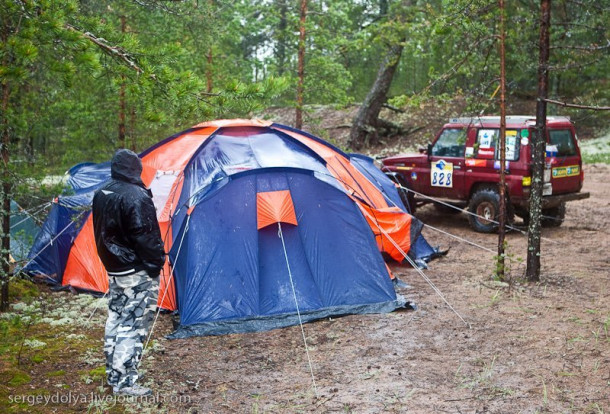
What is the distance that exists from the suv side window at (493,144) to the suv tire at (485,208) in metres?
0.68

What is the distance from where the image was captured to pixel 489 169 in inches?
463

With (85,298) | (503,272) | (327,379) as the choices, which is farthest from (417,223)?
(85,298)

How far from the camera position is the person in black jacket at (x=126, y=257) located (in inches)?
196

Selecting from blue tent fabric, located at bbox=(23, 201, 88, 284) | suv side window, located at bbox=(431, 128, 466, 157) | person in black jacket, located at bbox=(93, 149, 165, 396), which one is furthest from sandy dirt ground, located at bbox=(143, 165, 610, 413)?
suv side window, located at bbox=(431, 128, 466, 157)

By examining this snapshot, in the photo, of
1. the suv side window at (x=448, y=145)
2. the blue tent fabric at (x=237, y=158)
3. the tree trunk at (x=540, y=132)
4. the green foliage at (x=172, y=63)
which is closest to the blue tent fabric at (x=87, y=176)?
the green foliage at (x=172, y=63)

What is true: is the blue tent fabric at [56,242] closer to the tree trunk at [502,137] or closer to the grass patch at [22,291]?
the grass patch at [22,291]

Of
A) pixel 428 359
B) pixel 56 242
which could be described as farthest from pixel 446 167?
pixel 56 242

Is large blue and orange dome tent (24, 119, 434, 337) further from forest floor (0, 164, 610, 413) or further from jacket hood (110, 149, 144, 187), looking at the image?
jacket hood (110, 149, 144, 187)

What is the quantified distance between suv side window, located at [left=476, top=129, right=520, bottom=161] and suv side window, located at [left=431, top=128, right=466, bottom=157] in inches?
16.6

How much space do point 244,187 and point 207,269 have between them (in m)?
1.07

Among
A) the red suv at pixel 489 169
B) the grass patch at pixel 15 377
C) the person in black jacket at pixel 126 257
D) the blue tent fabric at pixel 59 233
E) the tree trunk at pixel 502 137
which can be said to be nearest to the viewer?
the person in black jacket at pixel 126 257

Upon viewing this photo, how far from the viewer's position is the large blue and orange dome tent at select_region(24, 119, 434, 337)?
684 centimetres

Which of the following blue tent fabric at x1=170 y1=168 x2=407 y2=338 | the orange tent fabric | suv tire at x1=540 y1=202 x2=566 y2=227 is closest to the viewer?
blue tent fabric at x1=170 y1=168 x2=407 y2=338

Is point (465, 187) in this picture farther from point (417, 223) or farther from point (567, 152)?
point (417, 223)
